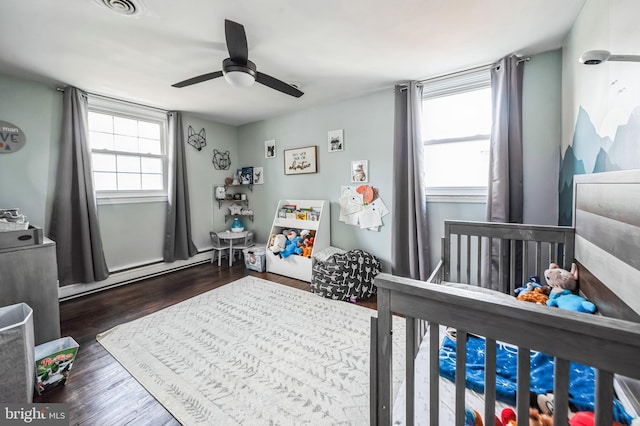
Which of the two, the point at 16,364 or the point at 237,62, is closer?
the point at 16,364

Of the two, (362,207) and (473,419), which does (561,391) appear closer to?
(473,419)

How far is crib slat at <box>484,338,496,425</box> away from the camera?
0.64 m

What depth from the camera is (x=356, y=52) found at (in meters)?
2.11

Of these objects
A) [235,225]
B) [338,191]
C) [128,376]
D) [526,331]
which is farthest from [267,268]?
[526,331]

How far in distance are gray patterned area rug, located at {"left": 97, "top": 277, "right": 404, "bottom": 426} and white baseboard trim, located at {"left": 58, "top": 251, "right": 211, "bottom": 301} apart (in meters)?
1.14

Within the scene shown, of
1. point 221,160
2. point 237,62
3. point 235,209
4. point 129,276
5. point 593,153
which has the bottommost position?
point 129,276

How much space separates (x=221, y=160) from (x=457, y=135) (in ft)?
11.2

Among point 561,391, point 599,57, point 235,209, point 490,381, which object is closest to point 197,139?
point 235,209

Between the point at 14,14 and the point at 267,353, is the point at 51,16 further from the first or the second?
the point at 267,353

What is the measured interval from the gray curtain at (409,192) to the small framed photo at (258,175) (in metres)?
2.23

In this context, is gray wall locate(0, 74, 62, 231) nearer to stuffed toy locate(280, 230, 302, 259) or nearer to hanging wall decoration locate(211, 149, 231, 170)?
hanging wall decoration locate(211, 149, 231, 170)

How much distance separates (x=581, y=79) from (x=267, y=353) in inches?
109

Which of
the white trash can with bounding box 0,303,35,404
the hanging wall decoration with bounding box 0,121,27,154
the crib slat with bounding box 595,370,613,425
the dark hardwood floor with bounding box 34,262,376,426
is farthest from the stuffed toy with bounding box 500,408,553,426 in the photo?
the hanging wall decoration with bounding box 0,121,27,154

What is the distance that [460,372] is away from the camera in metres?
0.69
